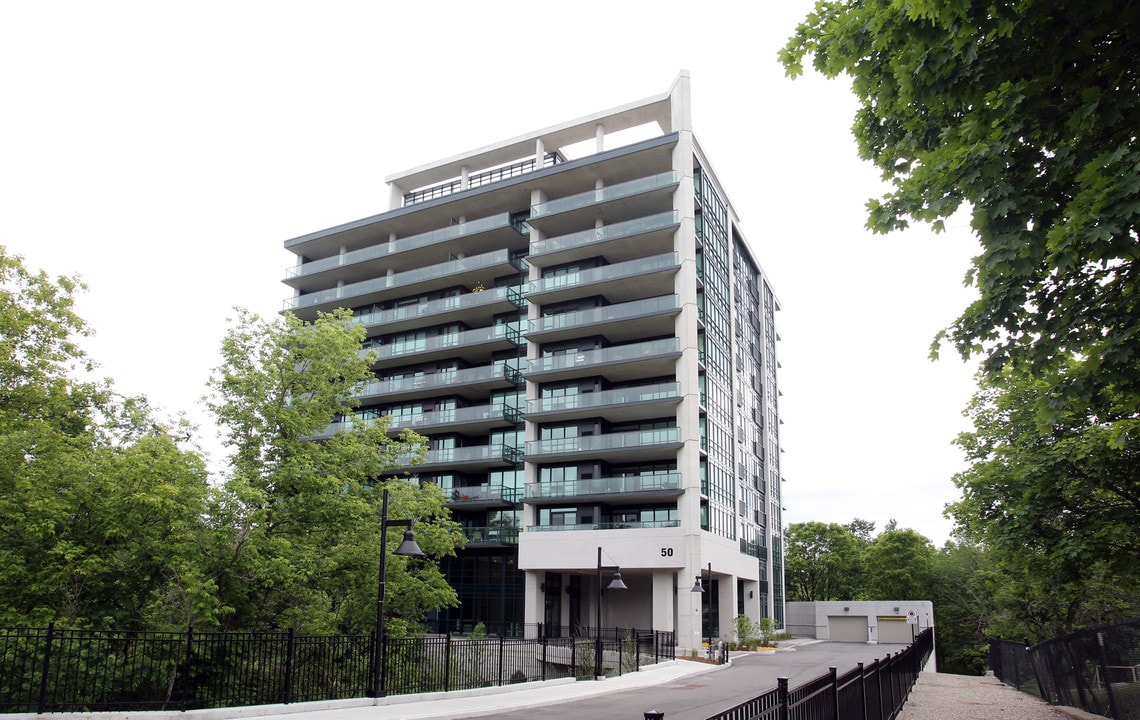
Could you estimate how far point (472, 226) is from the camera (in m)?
53.4

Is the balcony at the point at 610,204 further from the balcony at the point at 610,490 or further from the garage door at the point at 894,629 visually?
the garage door at the point at 894,629

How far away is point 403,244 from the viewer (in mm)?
56156

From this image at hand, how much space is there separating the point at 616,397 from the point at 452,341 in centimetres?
1373

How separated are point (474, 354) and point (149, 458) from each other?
3577 cm

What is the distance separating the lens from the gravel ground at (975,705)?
16.7 meters

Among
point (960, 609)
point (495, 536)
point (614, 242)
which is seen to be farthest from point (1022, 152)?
Result: point (960, 609)

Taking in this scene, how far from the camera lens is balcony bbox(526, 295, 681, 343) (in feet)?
150

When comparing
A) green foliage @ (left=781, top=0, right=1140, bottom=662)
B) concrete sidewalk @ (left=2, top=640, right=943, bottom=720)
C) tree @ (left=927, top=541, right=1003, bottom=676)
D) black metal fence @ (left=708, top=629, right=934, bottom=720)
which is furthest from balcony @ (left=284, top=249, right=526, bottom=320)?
tree @ (left=927, top=541, right=1003, bottom=676)

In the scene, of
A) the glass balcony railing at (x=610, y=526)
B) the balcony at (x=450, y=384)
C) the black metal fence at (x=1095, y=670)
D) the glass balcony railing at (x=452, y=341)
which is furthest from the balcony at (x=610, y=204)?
the black metal fence at (x=1095, y=670)

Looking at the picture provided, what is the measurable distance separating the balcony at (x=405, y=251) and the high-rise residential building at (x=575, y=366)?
0.17 metres

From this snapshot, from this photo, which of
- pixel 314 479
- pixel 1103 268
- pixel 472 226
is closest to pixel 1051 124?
pixel 1103 268

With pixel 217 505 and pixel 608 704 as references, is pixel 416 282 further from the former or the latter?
pixel 608 704

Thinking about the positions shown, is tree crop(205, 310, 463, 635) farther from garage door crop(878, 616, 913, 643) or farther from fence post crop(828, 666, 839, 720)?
garage door crop(878, 616, 913, 643)

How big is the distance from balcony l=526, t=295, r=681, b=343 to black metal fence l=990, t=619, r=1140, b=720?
88.4 ft
